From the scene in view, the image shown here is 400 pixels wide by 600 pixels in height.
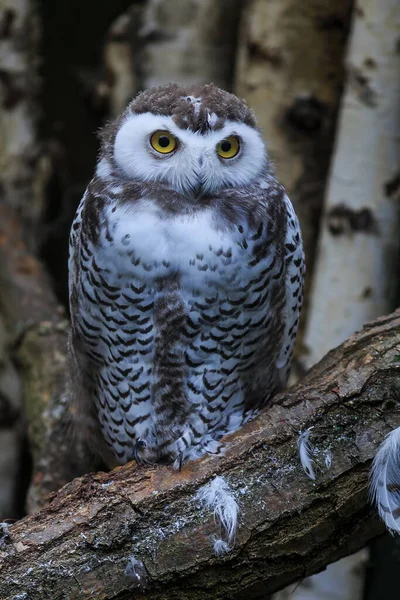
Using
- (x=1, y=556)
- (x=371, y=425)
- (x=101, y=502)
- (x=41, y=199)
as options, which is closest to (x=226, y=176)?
(x=371, y=425)

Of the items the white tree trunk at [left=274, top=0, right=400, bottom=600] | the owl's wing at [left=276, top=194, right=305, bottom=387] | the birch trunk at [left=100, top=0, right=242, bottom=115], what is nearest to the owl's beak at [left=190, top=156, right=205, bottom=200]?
the owl's wing at [left=276, top=194, right=305, bottom=387]

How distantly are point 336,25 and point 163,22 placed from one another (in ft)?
2.16

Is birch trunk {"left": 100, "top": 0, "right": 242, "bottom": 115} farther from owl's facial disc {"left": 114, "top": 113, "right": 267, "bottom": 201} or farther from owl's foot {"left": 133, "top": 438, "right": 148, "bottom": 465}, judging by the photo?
owl's foot {"left": 133, "top": 438, "right": 148, "bottom": 465}

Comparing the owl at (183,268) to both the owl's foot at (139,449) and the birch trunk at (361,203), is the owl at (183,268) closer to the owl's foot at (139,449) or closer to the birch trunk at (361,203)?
the owl's foot at (139,449)

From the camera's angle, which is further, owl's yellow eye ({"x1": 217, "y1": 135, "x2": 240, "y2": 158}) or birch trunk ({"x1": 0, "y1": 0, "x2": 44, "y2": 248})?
birch trunk ({"x1": 0, "y1": 0, "x2": 44, "y2": 248})

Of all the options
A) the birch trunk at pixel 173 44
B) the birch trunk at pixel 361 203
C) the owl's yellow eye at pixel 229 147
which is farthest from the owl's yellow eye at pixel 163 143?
the birch trunk at pixel 173 44

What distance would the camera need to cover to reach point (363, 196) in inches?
105

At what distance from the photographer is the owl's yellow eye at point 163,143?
1712mm

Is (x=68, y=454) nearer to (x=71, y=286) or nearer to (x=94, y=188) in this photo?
(x=71, y=286)

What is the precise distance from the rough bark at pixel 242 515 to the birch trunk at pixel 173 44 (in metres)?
1.70

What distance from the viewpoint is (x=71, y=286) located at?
199 cm

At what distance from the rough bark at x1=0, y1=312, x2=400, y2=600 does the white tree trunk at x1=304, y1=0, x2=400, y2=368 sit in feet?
3.36

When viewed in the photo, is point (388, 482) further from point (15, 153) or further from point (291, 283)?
point (15, 153)

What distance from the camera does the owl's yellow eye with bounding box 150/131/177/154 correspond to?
1.71 metres
